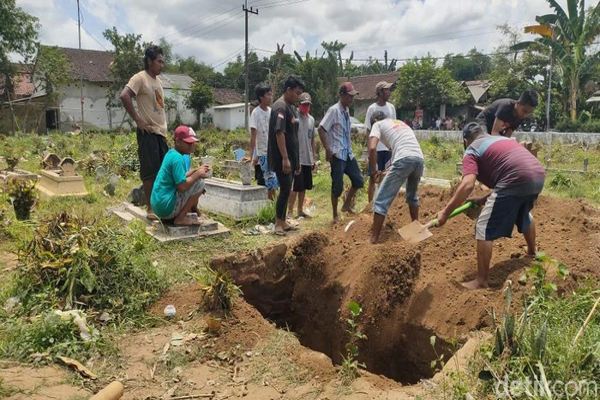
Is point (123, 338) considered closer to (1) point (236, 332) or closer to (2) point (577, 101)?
(1) point (236, 332)

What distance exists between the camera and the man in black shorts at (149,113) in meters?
5.05

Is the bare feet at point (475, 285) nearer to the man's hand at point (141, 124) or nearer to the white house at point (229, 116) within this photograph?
the man's hand at point (141, 124)

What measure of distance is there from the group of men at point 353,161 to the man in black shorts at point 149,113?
1 centimetres

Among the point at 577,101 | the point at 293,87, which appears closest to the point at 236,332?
the point at 293,87

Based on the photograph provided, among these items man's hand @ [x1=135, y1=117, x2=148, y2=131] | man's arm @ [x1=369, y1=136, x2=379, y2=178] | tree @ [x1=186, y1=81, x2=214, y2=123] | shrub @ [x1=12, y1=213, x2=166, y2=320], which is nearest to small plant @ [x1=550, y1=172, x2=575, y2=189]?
man's arm @ [x1=369, y1=136, x2=379, y2=178]

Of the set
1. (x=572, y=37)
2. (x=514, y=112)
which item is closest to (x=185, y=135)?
(x=514, y=112)

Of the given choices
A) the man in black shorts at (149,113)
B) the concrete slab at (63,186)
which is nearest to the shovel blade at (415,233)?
the man in black shorts at (149,113)

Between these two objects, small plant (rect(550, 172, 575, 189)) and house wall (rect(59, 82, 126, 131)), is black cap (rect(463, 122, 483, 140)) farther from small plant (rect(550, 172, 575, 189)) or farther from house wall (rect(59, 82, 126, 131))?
house wall (rect(59, 82, 126, 131))

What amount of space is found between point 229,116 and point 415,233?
38.0 metres

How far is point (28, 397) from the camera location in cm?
259

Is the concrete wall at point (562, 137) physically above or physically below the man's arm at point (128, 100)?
below

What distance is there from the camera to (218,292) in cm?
373

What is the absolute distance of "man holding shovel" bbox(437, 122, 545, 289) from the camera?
3.72m

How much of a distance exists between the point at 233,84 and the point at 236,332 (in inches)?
2198
